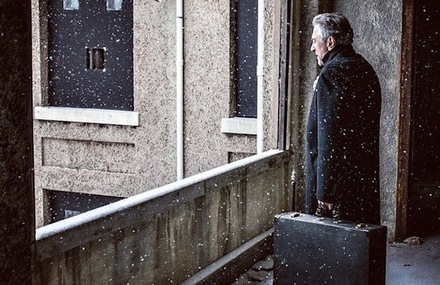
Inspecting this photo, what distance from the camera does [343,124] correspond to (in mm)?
4449

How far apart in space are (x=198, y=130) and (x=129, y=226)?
217 inches

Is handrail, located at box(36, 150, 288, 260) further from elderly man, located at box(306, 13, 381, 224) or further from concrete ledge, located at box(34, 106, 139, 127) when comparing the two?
concrete ledge, located at box(34, 106, 139, 127)

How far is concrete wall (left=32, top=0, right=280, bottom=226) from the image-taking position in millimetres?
9695

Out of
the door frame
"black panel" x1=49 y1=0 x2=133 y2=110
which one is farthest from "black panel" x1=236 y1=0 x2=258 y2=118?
the door frame

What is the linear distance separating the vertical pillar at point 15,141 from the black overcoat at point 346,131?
210 centimetres

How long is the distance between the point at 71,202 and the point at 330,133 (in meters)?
7.47

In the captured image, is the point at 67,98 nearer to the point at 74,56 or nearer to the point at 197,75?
the point at 74,56

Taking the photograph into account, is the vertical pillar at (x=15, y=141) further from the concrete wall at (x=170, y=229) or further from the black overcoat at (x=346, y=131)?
the black overcoat at (x=346, y=131)

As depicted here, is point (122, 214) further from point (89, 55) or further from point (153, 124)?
point (89, 55)

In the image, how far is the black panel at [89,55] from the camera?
34.6 ft

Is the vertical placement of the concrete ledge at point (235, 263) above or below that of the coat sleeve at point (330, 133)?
below

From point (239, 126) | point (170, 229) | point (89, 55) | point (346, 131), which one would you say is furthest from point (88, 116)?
point (346, 131)

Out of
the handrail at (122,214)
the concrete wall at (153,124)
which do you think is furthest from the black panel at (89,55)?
the handrail at (122,214)

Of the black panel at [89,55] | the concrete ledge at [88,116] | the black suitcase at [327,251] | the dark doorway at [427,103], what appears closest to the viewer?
the black suitcase at [327,251]
